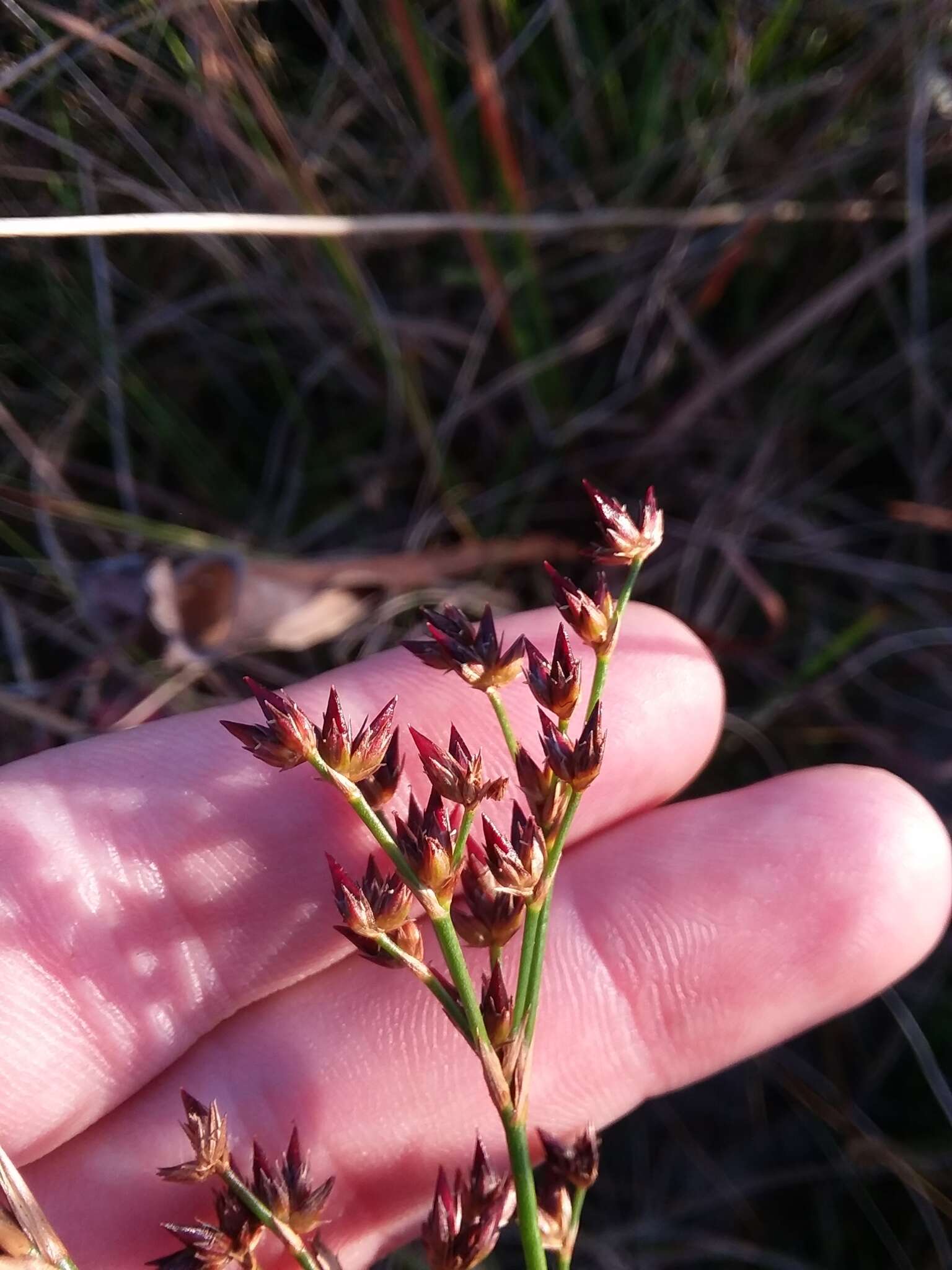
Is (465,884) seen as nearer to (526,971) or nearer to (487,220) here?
(526,971)

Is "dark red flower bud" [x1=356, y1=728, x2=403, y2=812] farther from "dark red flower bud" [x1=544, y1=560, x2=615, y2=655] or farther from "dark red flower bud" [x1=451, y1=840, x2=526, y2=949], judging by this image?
"dark red flower bud" [x1=544, y1=560, x2=615, y2=655]

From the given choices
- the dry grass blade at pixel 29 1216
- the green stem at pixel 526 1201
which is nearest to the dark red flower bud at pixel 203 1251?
the dry grass blade at pixel 29 1216

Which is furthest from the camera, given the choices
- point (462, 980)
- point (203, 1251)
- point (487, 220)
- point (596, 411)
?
point (596, 411)

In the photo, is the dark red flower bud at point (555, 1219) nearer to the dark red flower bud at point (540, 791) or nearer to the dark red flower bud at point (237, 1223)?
the dark red flower bud at point (237, 1223)

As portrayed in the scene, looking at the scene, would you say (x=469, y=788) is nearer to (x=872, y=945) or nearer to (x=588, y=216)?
(x=872, y=945)

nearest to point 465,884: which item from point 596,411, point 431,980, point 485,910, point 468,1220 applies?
point 485,910

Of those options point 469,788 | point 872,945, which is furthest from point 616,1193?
point 469,788
